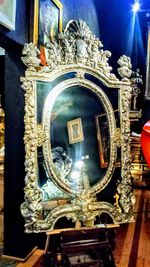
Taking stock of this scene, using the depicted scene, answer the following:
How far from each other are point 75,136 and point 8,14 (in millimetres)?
1019

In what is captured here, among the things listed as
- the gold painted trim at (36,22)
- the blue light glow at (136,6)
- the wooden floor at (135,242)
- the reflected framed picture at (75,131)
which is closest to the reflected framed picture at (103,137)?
the reflected framed picture at (75,131)

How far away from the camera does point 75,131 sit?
2.27 metres

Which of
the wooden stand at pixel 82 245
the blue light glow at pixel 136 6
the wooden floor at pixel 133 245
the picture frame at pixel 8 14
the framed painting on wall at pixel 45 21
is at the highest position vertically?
the blue light glow at pixel 136 6

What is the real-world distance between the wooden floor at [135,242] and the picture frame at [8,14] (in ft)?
7.14

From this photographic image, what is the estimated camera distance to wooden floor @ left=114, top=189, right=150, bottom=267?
2.66 meters

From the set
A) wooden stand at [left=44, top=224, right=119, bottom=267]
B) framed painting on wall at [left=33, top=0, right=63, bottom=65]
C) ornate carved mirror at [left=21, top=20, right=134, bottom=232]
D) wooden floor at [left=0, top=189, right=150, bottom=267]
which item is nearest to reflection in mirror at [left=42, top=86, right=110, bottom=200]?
ornate carved mirror at [left=21, top=20, right=134, bottom=232]

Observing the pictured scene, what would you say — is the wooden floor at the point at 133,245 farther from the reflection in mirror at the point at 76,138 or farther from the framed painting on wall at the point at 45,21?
the framed painting on wall at the point at 45,21

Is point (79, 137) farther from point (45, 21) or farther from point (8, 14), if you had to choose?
point (45, 21)

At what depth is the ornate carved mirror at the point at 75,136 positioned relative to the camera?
215cm

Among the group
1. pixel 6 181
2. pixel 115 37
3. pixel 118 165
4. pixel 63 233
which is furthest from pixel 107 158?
pixel 115 37

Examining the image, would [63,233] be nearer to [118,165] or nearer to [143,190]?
[118,165]

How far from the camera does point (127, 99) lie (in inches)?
94.3

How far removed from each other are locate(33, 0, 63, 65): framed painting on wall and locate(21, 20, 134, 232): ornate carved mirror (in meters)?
0.36

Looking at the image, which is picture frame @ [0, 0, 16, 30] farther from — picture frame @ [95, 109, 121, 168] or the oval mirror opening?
picture frame @ [95, 109, 121, 168]
